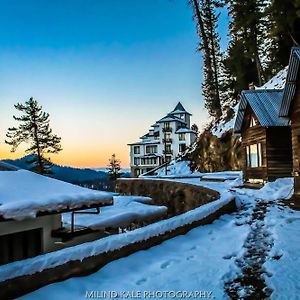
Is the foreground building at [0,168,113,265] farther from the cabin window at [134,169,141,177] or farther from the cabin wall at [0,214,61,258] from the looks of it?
the cabin window at [134,169,141,177]

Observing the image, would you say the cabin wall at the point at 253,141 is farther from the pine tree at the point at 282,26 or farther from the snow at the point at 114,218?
the snow at the point at 114,218

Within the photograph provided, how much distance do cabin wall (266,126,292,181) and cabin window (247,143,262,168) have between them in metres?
1.08

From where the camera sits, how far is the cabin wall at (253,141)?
20312 mm

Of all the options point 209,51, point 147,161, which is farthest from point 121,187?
point 147,161

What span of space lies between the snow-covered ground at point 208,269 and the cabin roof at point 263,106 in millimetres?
12125

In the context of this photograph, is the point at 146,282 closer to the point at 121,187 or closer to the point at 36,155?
the point at 121,187

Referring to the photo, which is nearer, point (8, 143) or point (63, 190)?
point (63, 190)

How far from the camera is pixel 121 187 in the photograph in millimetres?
34656

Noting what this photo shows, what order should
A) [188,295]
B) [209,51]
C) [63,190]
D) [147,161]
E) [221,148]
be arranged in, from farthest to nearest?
1. [147,161]
2. [209,51]
3. [221,148]
4. [63,190]
5. [188,295]

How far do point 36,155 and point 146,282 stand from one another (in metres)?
45.3

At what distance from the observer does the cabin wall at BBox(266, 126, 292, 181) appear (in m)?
19.8

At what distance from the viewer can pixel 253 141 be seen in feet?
72.0

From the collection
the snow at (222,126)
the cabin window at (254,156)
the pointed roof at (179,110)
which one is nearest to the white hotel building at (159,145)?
the pointed roof at (179,110)

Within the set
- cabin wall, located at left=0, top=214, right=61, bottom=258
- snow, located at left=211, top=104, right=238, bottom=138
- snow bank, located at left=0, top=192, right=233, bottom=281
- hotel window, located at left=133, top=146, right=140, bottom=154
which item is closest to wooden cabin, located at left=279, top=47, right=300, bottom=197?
snow bank, located at left=0, top=192, right=233, bottom=281
